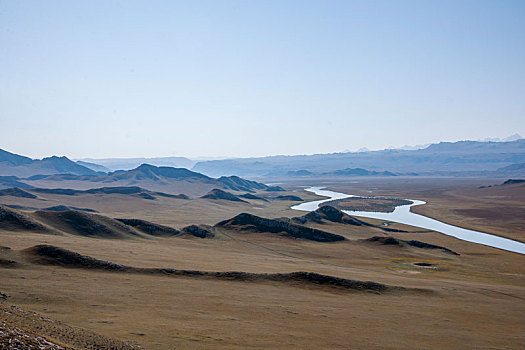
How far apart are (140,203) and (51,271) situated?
114 m

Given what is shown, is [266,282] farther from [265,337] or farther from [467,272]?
[467,272]

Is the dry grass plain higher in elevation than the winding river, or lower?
higher

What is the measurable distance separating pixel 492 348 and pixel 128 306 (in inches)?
809

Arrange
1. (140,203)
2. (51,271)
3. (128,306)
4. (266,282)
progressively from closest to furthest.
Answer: (128,306), (51,271), (266,282), (140,203)

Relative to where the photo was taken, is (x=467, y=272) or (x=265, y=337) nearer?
(x=265, y=337)

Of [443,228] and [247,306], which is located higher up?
[247,306]

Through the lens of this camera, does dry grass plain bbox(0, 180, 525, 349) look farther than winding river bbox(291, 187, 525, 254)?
No

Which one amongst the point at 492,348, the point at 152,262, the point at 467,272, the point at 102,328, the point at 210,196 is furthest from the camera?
the point at 210,196

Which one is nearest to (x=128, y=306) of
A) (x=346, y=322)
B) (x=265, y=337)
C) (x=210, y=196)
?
(x=265, y=337)

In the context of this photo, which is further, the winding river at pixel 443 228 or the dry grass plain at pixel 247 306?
the winding river at pixel 443 228

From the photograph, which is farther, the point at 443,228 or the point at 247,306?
the point at 443,228

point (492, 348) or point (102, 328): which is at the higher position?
point (102, 328)

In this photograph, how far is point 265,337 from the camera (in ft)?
66.2

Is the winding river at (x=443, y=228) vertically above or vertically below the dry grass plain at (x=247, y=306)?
below
